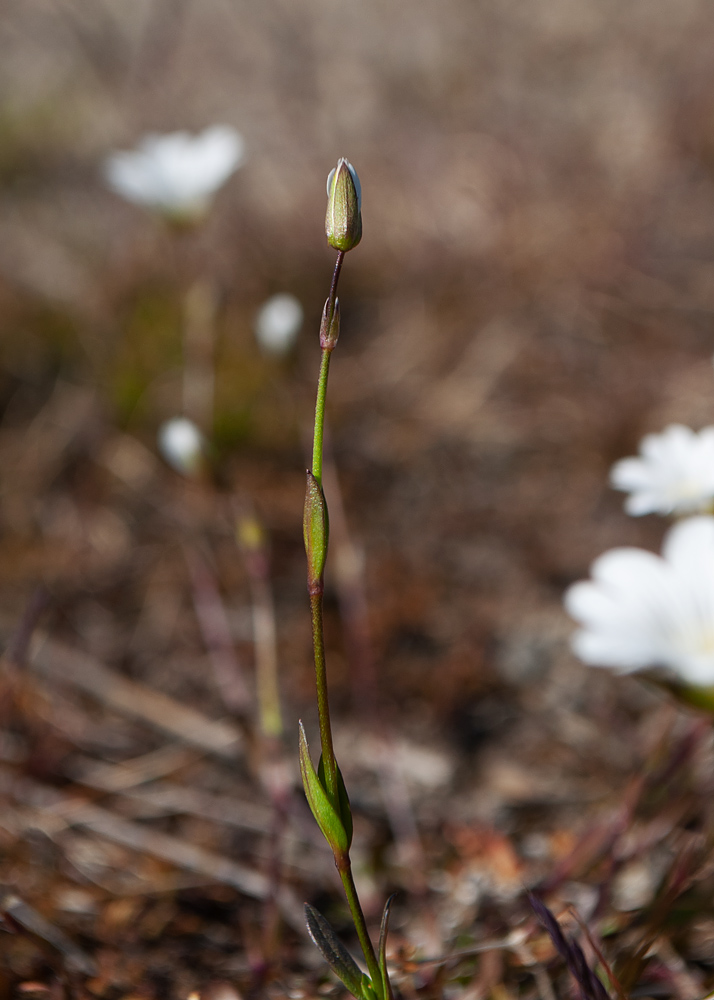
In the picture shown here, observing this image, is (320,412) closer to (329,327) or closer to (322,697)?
(329,327)

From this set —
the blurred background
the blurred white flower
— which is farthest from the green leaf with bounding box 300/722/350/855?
the blurred white flower

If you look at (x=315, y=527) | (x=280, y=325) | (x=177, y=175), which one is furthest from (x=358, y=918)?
(x=177, y=175)

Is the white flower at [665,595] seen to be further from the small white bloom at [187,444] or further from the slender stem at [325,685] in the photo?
the small white bloom at [187,444]

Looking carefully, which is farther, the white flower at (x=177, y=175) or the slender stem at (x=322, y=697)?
the white flower at (x=177, y=175)

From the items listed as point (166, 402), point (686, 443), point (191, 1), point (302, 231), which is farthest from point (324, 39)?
point (686, 443)

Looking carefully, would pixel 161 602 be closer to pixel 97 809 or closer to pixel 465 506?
pixel 97 809

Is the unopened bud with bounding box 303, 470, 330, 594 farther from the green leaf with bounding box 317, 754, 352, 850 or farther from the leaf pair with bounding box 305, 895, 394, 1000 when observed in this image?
the leaf pair with bounding box 305, 895, 394, 1000

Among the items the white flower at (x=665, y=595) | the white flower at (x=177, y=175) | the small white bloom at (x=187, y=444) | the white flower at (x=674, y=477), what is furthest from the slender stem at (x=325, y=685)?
the white flower at (x=177, y=175)

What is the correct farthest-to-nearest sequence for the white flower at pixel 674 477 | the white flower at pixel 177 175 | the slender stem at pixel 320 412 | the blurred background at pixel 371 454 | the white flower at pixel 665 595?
the white flower at pixel 177 175, the blurred background at pixel 371 454, the white flower at pixel 674 477, the white flower at pixel 665 595, the slender stem at pixel 320 412
